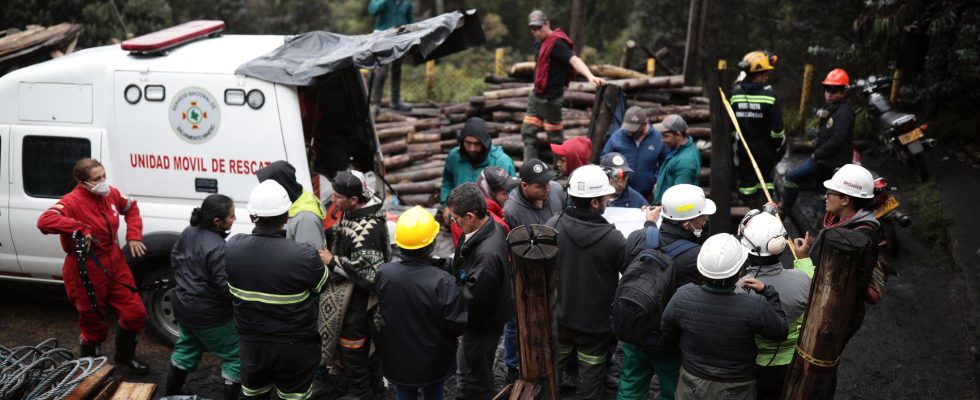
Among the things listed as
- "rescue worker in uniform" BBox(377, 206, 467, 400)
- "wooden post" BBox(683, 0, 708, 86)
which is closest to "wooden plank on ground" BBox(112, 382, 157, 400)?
"rescue worker in uniform" BBox(377, 206, 467, 400)

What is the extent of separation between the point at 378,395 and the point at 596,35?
21895 millimetres

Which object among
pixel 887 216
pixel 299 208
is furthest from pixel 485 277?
pixel 887 216

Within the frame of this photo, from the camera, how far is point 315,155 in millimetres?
7180

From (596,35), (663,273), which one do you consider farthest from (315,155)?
(596,35)

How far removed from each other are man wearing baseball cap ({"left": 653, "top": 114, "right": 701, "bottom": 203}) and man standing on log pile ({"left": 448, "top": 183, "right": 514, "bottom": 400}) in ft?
8.44

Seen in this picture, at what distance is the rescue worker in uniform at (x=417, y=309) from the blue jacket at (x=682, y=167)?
312 cm

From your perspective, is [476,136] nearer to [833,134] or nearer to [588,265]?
[588,265]

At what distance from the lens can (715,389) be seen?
448 centimetres

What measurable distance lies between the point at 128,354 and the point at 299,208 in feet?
7.12

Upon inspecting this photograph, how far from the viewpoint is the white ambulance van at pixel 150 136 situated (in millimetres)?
6387

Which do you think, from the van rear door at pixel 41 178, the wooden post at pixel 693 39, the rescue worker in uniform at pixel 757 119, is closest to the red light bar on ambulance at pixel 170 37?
the van rear door at pixel 41 178

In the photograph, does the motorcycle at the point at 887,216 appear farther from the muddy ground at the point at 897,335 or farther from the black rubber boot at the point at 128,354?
the black rubber boot at the point at 128,354

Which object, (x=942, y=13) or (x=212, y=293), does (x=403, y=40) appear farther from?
(x=942, y=13)

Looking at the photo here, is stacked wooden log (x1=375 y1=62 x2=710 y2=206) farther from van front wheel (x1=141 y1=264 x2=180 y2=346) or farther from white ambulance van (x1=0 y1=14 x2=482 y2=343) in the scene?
van front wheel (x1=141 y1=264 x2=180 y2=346)
